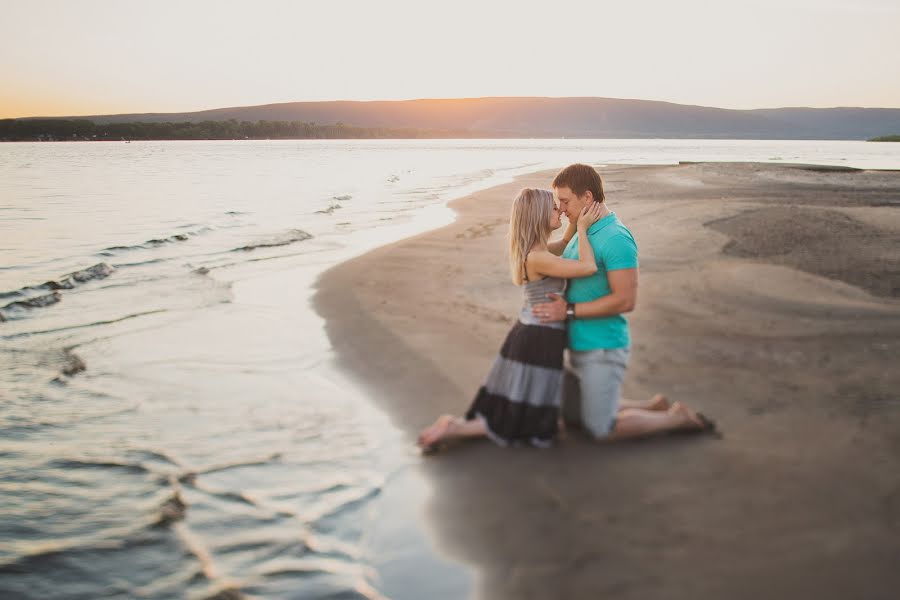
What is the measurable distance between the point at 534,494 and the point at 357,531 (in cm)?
101

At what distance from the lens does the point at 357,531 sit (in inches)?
141

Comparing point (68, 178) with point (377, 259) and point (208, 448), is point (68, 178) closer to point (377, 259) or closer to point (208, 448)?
point (377, 259)

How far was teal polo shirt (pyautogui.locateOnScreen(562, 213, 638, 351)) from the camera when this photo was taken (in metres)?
4.37

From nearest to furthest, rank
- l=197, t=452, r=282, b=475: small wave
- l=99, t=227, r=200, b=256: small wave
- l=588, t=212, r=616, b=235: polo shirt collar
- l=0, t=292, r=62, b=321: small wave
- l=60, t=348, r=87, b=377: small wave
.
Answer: l=197, t=452, r=282, b=475: small wave
l=588, t=212, r=616, b=235: polo shirt collar
l=60, t=348, r=87, b=377: small wave
l=0, t=292, r=62, b=321: small wave
l=99, t=227, r=200, b=256: small wave

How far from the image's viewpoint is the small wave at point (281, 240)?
45.7 ft

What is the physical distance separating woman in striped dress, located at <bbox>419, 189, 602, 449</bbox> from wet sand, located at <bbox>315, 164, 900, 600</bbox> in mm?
181

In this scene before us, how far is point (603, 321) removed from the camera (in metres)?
4.48

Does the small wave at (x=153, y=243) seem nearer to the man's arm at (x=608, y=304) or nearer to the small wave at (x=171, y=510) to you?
the small wave at (x=171, y=510)

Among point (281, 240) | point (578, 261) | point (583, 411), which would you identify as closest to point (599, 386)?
point (583, 411)

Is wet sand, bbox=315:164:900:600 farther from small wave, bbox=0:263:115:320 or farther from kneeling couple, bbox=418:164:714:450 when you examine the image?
small wave, bbox=0:263:115:320

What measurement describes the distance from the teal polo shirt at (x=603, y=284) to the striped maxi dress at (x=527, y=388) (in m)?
0.15

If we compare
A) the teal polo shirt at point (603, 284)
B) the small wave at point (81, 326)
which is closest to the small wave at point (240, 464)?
the teal polo shirt at point (603, 284)

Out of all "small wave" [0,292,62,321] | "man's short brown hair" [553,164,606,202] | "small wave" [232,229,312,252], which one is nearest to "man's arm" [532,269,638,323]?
"man's short brown hair" [553,164,606,202]

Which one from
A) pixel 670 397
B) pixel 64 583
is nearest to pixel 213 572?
pixel 64 583
